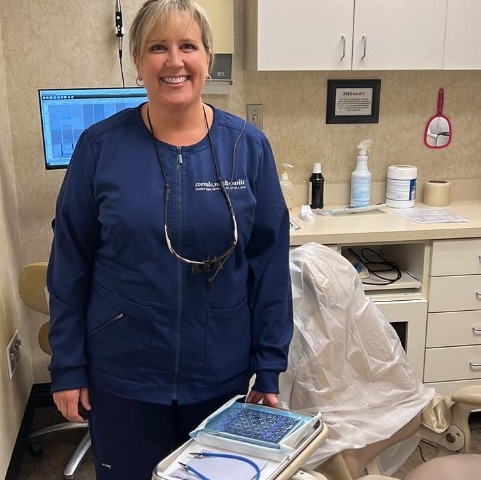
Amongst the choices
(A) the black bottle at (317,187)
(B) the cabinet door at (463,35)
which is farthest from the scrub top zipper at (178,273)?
(B) the cabinet door at (463,35)

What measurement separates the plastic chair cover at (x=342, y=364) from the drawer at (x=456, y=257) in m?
0.79

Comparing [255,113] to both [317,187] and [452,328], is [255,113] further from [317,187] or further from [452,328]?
[452,328]

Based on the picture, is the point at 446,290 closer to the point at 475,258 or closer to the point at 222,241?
the point at 475,258

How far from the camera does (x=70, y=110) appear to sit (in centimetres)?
225

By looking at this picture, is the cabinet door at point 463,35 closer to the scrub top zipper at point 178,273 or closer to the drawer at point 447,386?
the drawer at point 447,386

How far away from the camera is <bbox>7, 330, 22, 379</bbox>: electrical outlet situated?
2.24 metres

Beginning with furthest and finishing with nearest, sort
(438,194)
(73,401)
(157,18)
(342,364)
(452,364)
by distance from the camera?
(438,194)
(452,364)
(342,364)
(73,401)
(157,18)

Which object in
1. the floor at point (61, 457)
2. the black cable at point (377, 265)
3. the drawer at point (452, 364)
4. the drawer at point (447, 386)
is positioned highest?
the black cable at point (377, 265)

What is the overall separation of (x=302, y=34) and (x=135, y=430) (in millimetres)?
1589

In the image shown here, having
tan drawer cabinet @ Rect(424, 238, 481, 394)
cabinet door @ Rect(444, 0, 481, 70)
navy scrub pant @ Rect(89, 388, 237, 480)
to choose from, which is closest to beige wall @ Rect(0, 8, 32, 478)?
navy scrub pant @ Rect(89, 388, 237, 480)

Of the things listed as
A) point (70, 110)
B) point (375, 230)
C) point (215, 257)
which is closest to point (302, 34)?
point (375, 230)

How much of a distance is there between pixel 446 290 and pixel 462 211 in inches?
16.5

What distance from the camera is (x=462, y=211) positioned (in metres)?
2.71

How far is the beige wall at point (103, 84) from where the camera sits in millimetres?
2441
